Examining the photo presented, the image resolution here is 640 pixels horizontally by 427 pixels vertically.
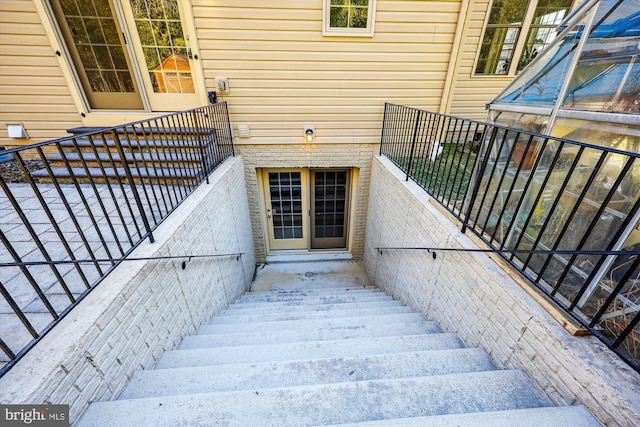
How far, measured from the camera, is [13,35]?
140 inches

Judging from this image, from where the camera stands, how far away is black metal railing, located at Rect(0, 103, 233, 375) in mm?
1223

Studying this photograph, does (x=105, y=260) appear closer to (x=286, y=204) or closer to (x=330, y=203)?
(x=286, y=204)

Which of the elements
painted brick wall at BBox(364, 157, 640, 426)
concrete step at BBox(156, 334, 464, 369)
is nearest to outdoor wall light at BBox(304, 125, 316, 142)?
painted brick wall at BBox(364, 157, 640, 426)

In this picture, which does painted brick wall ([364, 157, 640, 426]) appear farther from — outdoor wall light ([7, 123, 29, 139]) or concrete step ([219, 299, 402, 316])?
outdoor wall light ([7, 123, 29, 139])

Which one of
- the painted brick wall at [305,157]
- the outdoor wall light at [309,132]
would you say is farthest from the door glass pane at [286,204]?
the outdoor wall light at [309,132]

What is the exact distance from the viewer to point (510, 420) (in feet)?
3.63

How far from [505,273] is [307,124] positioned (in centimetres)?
358

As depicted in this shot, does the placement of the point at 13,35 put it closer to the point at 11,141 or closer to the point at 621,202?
the point at 11,141

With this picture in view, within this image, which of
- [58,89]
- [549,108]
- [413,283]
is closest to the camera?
[549,108]

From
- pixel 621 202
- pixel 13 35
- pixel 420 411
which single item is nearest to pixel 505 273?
pixel 621 202

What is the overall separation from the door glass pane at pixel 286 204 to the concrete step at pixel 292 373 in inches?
147

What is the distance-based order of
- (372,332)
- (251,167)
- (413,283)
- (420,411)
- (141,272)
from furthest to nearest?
(251,167)
(413,283)
(372,332)
(141,272)
(420,411)

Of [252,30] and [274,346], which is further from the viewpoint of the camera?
[252,30]

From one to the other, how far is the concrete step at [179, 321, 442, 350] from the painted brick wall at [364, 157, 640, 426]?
1.66 ft
